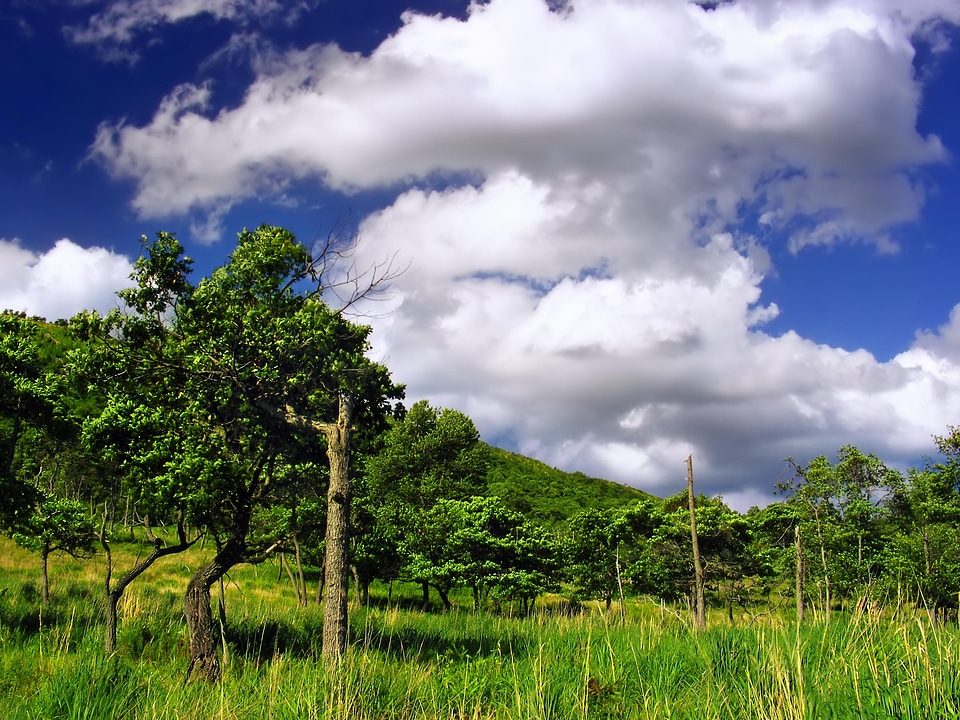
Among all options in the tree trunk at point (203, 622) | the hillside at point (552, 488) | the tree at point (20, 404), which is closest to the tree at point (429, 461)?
the hillside at point (552, 488)

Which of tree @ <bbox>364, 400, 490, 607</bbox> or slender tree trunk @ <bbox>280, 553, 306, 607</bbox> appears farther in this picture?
tree @ <bbox>364, 400, 490, 607</bbox>

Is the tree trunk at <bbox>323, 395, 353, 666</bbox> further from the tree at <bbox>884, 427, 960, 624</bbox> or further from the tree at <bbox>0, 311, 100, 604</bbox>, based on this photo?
the tree at <bbox>884, 427, 960, 624</bbox>

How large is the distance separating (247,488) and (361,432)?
2864mm

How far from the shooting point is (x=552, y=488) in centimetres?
8794

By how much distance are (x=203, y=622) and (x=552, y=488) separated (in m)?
79.8

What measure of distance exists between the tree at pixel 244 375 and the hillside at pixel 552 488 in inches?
2108


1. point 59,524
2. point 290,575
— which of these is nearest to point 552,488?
point 290,575

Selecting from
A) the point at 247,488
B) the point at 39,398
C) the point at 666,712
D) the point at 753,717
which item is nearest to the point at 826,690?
the point at 753,717

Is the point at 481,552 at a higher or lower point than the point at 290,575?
higher

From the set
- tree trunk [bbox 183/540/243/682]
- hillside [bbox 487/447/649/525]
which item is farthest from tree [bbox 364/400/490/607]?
tree trunk [bbox 183/540/243/682]

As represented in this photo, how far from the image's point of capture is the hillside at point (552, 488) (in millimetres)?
74188

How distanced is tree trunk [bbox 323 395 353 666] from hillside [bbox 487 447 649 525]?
54.2 meters

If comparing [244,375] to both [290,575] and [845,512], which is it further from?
[845,512]

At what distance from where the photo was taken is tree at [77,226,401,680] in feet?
38.0
